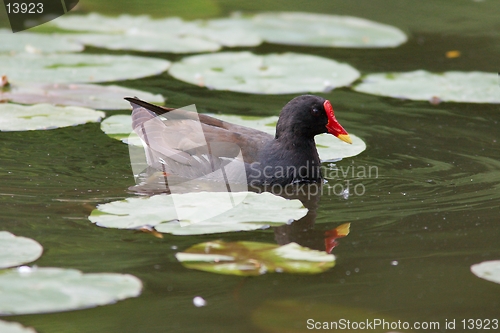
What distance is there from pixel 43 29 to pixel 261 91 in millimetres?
3478

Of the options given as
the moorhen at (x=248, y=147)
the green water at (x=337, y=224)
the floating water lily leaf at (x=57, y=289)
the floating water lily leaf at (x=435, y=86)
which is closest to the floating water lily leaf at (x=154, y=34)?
the green water at (x=337, y=224)

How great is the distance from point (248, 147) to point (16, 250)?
199cm

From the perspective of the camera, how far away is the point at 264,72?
6949 mm

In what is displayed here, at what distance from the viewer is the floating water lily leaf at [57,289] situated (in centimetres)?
295

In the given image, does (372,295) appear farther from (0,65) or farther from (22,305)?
(0,65)

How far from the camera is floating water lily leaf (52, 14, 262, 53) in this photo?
7.84 meters

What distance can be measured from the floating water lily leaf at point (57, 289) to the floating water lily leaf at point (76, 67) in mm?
3697

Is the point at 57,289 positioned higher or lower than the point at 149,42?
lower

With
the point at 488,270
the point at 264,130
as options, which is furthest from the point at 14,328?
the point at 264,130

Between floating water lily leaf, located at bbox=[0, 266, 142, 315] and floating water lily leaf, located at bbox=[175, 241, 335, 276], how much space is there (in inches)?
14.7

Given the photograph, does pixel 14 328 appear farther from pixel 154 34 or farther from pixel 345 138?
pixel 154 34

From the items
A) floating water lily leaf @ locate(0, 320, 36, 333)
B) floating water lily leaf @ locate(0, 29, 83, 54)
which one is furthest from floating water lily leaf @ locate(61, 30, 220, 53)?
floating water lily leaf @ locate(0, 320, 36, 333)

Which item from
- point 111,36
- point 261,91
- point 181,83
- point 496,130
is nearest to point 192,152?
point 261,91

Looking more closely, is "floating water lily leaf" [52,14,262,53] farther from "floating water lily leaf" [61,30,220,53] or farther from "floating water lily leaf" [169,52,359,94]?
"floating water lily leaf" [169,52,359,94]
